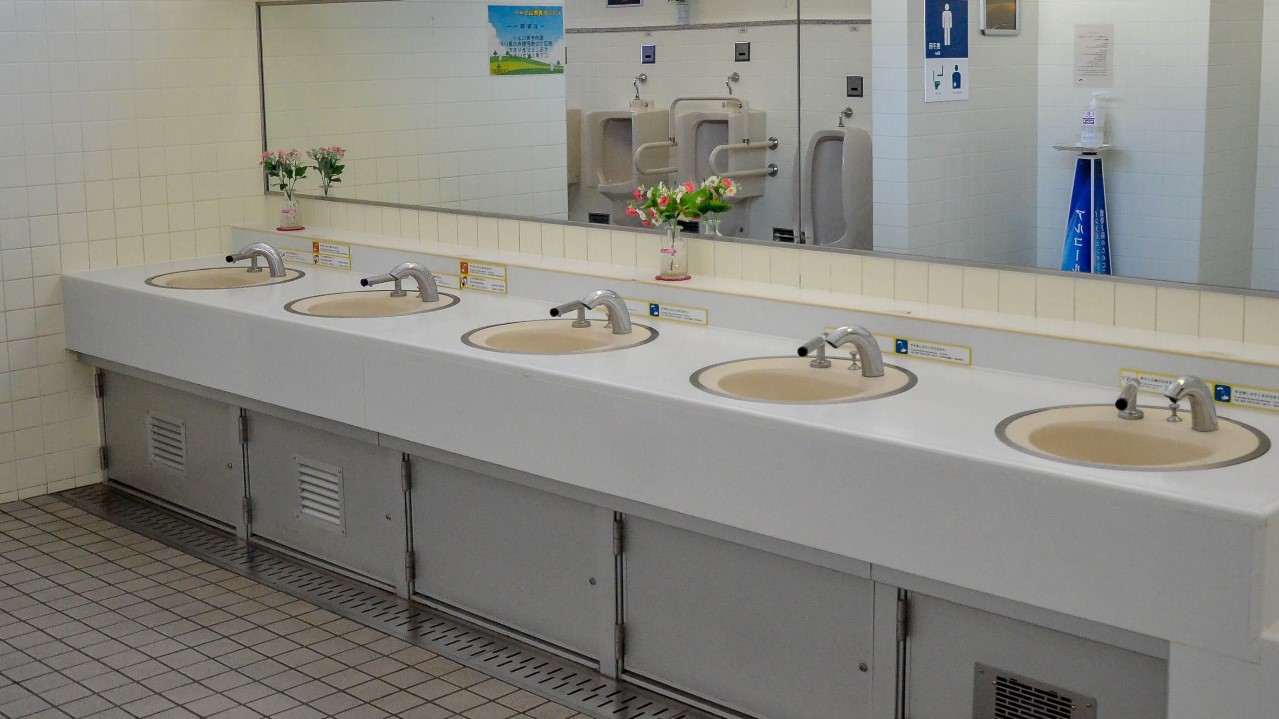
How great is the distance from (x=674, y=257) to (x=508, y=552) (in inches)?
39.2

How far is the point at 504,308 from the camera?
14.2ft

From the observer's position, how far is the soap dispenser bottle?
3141 mm

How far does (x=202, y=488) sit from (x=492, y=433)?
1.79m

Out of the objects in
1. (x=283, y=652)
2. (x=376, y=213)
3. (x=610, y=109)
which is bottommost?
(x=283, y=652)

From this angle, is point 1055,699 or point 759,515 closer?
point 1055,699

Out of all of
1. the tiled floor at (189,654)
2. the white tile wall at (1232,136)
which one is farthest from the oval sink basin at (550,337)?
the white tile wall at (1232,136)

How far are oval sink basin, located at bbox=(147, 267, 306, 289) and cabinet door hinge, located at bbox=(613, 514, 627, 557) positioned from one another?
2.15 m

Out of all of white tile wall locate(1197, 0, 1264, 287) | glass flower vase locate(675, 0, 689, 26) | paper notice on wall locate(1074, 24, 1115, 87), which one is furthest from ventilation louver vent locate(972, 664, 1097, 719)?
glass flower vase locate(675, 0, 689, 26)

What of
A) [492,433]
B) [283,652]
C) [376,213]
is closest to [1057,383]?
[492,433]

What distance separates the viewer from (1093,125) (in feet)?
10.3

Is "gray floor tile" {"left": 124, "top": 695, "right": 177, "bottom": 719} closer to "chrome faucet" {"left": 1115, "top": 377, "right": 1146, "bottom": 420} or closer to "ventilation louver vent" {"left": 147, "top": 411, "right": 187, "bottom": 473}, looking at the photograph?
"ventilation louver vent" {"left": 147, "top": 411, "right": 187, "bottom": 473}

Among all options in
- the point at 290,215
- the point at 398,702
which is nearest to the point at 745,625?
the point at 398,702

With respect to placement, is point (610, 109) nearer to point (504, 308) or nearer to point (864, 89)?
point (504, 308)

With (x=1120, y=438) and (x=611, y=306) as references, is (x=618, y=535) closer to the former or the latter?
(x=611, y=306)
